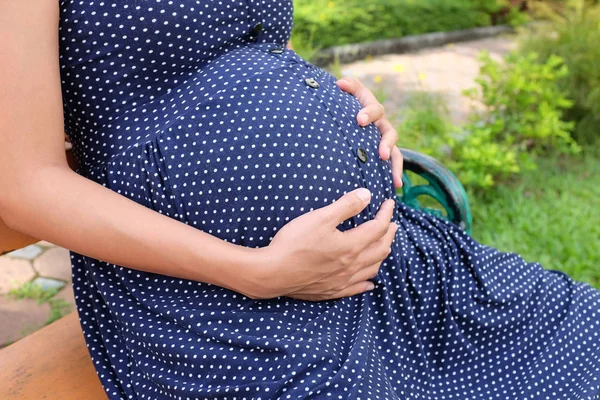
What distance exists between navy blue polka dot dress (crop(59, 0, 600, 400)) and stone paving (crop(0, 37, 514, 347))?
1895 millimetres

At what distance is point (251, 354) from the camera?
1.10 meters

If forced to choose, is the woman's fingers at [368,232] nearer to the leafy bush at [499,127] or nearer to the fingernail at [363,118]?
the fingernail at [363,118]

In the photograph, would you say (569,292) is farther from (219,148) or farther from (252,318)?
(219,148)

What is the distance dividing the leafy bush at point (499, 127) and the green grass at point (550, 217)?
5.6 inches

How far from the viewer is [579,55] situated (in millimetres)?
4316

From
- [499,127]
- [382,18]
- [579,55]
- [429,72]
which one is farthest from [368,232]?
[382,18]

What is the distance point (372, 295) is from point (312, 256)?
28 cm

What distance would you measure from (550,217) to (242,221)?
9.00 feet

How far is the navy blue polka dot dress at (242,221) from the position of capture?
1126mm

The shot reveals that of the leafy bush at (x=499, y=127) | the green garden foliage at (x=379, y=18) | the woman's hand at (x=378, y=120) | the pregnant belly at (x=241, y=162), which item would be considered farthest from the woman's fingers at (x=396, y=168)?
the green garden foliage at (x=379, y=18)

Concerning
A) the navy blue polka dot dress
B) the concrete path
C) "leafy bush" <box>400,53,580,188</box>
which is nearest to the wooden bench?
the navy blue polka dot dress

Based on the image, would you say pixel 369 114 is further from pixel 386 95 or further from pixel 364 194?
pixel 386 95

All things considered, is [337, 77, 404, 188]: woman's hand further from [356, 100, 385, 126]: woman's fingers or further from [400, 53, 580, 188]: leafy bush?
[400, 53, 580, 188]: leafy bush

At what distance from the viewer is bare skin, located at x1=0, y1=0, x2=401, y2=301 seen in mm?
1031
